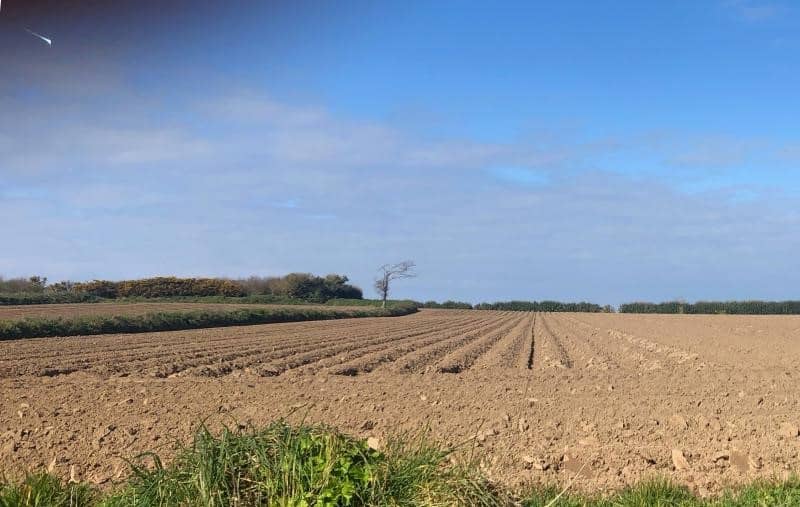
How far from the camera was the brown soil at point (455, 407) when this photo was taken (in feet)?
27.1

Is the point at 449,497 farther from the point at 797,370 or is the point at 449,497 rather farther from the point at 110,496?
the point at 797,370

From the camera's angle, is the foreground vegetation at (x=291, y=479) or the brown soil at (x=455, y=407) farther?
the brown soil at (x=455, y=407)

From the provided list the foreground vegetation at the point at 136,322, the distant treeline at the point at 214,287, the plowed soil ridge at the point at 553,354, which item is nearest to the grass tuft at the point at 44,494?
the plowed soil ridge at the point at 553,354

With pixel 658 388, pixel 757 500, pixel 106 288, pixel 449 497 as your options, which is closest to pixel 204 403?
pixel 449 497

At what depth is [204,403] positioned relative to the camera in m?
11.1

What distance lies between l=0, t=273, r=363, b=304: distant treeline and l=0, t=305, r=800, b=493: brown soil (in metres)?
56.5

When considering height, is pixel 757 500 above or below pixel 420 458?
below

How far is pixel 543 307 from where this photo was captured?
10112 cm

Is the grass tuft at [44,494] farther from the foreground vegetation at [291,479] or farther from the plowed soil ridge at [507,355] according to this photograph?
the plowed soil ridge at [507,355]

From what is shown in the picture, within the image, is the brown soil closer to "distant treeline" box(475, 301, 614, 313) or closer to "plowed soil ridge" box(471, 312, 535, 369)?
"plowed soil ridge" box(471, 312, 535, 369)

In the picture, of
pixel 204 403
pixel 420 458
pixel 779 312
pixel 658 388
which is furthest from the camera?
pixel 779 312

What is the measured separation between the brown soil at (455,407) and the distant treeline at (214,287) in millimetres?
56469

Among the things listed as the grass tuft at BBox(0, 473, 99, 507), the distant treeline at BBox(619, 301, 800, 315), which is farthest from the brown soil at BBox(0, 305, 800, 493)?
the distant treeline at BBox(619, 301, 800, 315)

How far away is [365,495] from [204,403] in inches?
238
